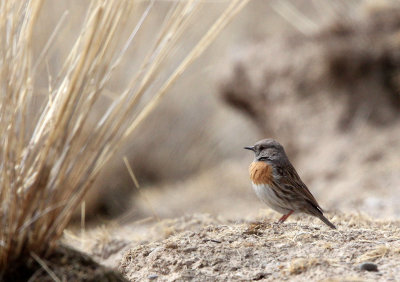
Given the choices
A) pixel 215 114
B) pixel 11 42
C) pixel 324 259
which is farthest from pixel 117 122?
pixel 215 114

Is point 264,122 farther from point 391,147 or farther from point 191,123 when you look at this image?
point 391,147

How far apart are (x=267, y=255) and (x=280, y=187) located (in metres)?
1.20

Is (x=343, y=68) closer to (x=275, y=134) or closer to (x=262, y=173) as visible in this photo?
(x=275, y=134)

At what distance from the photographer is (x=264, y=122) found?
1010 centimetres

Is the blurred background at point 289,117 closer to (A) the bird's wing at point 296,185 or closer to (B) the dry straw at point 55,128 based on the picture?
(A) the bird's wing at point 296,185

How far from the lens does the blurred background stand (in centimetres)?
871

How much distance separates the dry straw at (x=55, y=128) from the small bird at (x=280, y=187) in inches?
74.4

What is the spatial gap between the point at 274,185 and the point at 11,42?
2.40 metres

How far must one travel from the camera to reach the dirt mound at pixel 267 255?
325 cm

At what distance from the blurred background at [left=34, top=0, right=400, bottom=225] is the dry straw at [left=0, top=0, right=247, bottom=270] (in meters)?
5.03

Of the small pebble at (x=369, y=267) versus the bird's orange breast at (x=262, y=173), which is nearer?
the small pebble at (x=369, y=267)

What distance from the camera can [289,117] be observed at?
9562mm

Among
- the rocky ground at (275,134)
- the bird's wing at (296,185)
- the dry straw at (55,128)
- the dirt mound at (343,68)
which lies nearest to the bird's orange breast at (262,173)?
the bird's wing at (296,185)

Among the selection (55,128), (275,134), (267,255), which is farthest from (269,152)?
(275,134)
